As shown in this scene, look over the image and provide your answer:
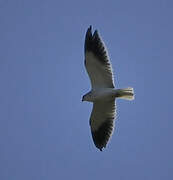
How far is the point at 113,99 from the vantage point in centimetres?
1034

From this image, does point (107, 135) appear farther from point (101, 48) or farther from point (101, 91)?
point (101, 48)

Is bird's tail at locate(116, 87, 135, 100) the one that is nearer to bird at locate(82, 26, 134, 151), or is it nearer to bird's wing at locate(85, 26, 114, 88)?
bird at locate(82, 26, 134, 151)

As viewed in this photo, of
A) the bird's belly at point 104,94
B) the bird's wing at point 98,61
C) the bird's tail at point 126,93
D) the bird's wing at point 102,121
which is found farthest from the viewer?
the bird's wing at point 102,121

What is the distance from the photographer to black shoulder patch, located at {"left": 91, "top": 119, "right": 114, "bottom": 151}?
10609mm

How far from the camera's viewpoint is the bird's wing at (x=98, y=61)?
1027cm

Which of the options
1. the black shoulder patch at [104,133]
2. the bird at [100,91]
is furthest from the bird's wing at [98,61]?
the black shoulder patch at [104,133]


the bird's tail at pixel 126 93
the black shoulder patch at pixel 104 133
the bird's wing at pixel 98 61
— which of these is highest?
the bird's wing at pixel 98 61

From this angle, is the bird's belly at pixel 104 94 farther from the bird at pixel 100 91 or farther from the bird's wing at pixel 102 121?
the bird's wing at pixel 102 121

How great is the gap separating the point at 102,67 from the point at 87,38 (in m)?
0.80

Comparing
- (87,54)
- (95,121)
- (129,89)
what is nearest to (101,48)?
(87,54)

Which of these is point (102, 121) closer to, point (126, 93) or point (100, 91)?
point (100, 91)

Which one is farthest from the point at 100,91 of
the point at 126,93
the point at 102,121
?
the point at 102,121

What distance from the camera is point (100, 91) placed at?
10359 millimetres

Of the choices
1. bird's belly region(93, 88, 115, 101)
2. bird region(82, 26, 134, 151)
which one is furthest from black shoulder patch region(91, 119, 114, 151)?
bird's belly region(93, 88, 115, 101)
